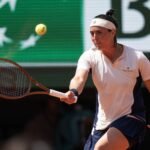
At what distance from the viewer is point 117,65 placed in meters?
5.88

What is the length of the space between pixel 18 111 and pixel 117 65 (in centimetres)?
368

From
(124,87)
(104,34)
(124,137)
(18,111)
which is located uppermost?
(104,34)

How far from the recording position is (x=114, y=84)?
5.80m

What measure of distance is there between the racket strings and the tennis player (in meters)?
0.62

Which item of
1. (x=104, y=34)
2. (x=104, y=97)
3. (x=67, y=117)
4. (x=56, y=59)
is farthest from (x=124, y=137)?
(x=67, y=117)

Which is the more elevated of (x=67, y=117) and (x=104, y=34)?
(x=104, y=34)

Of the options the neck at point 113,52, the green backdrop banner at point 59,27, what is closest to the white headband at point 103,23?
the neck at point 113,52

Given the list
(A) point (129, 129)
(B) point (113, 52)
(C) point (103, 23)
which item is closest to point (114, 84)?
(B) point (113, 52)

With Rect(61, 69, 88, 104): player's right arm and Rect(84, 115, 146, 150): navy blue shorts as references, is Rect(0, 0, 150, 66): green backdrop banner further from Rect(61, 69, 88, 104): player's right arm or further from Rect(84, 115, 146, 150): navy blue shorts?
Rect(61, 69, 88, 104): player's right arm

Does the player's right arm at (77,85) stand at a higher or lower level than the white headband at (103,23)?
lower

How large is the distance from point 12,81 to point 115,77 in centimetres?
99

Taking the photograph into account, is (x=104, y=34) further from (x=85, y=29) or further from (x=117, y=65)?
(x=85, y=29)

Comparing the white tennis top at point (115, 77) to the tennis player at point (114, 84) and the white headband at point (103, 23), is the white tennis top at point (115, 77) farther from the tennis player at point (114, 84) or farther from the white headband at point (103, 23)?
the white headband at point (103, 23)

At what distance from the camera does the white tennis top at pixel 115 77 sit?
5.81 metres
